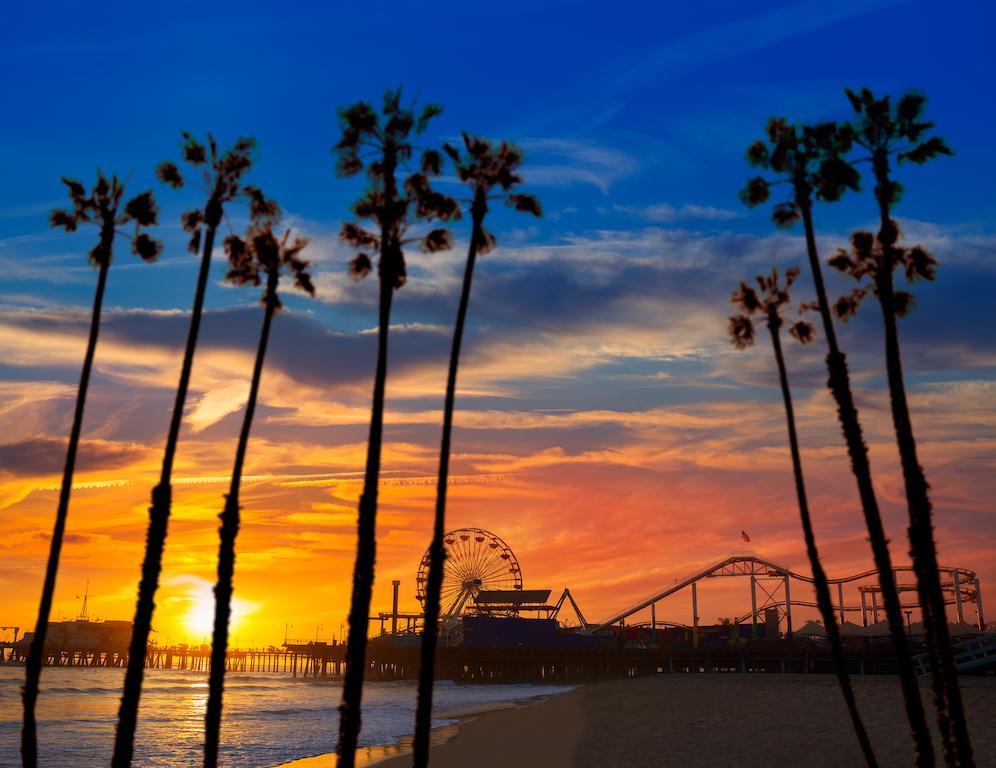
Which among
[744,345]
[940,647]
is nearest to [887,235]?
[744,345]

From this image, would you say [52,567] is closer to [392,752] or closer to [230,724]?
[392,752]

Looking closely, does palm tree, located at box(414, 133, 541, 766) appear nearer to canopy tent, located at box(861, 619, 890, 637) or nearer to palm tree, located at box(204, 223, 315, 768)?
palm tree, located at box(204, 223, 315, 768)

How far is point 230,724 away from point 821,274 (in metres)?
54.8

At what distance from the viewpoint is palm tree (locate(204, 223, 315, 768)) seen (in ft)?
77.4

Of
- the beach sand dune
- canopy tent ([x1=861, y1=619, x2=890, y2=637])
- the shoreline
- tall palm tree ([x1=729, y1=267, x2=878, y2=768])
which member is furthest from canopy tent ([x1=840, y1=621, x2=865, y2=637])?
tall palm tree ([x1=729, y1=267, x2=878, y2=768])

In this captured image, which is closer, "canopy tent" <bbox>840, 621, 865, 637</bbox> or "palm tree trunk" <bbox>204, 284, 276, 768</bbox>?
"palm tree trunk" <bbox>204, 284, 276, 768</bbox>

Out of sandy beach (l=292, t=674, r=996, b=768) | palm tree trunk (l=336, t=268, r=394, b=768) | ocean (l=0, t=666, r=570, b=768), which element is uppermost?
palm tree trunk (l=336, t=268, r=394, b=768)

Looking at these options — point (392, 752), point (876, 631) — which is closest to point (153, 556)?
point (392, 752)

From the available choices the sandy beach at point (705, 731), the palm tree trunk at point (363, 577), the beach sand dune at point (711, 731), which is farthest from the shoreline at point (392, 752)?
the palm tree trunk at point (363, 577)

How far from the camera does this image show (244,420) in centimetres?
2550

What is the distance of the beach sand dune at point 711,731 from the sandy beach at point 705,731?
0.17 feet

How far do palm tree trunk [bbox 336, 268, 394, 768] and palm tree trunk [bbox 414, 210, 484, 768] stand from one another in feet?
4.60

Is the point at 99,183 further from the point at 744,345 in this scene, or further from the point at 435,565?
the point at 744,345

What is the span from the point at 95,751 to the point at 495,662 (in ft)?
230
